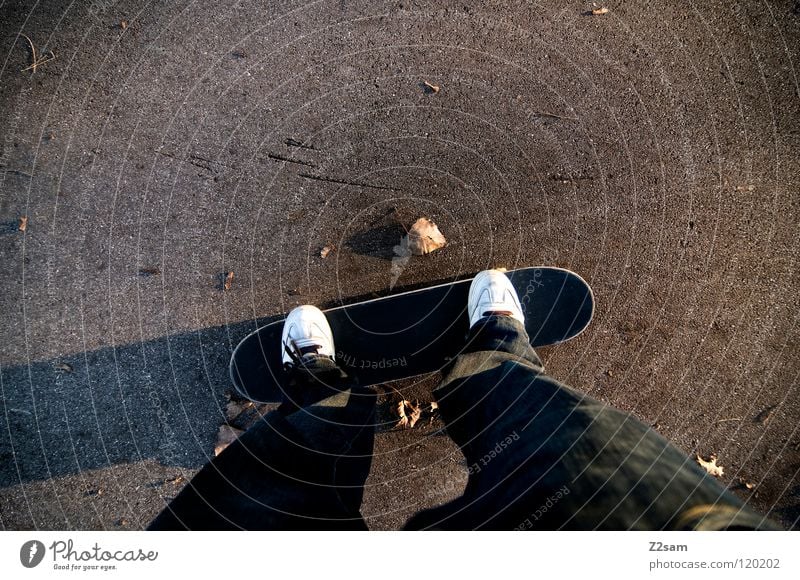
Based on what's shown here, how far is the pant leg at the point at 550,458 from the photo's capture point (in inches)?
70.2

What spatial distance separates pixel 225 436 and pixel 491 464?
1399 mm

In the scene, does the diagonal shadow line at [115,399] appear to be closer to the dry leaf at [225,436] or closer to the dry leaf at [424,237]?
the dry leaf at [225,436]

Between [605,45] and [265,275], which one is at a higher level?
[605,45]

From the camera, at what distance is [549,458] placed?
5.98 ft

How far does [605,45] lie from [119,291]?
9.47 feet

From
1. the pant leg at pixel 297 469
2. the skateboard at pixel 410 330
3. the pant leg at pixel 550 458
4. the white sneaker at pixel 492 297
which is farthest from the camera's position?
the skateboard at pixel 410 330

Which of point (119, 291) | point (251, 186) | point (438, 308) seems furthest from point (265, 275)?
point (438, 308)

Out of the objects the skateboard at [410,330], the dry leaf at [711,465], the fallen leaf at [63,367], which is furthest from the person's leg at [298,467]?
the dry leaf at [711,465]

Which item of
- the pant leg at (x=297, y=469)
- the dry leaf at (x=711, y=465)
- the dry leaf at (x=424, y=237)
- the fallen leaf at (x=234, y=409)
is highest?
the dry leaf at (x=424, y=237)

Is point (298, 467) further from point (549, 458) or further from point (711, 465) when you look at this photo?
point (711, 465)

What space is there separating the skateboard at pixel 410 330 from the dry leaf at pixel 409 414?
0.15m

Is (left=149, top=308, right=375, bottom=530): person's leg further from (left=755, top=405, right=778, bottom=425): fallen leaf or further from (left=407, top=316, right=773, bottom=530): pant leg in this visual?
(left=755, top=405, right=778, bottom=425): fallen leaf

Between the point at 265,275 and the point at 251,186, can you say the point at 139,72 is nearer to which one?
the point at 251,186
